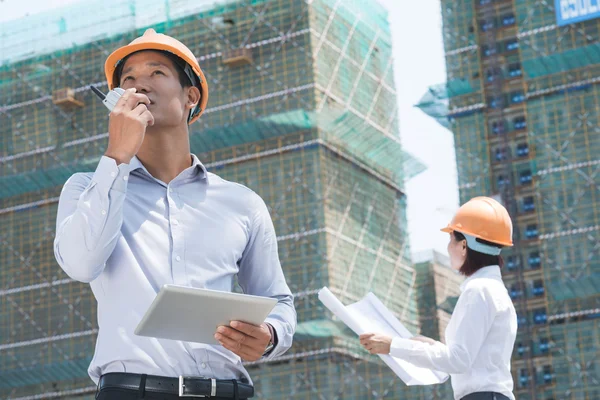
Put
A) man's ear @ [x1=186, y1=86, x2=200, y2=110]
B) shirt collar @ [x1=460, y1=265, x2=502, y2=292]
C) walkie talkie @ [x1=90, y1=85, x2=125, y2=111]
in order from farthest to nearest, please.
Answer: shirt collar @ [x1=460, y1=265, x2=502, y2=292] → man's ear @ [x1=186, y1=86, x2=200, y2=110] → walkie talkie @ [x1=90, y1=85, x2=125, y2=111]

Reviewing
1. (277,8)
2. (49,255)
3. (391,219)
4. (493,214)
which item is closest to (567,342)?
(391,219)

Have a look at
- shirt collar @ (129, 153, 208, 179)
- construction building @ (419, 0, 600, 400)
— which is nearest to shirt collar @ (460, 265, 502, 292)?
shirt collar @ (129, 153, 208, 179)

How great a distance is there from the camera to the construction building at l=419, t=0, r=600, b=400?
145 feet

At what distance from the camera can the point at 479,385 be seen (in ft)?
15.5

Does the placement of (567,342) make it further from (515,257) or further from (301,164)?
(301,164)

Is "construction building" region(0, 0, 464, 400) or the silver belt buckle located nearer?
the silver belt buckle

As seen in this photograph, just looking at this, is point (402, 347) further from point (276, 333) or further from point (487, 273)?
point (276, 333)

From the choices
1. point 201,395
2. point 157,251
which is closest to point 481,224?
point 157,251

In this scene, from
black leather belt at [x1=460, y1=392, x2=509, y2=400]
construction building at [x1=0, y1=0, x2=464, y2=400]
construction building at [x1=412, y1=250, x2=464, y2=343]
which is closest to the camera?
black leather belt at [x1=460, y1=392, x2=509, y2=400]

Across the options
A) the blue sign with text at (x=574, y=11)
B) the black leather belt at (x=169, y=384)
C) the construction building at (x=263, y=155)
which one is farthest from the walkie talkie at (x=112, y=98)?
the blue sign with text at (x=574, y=11)

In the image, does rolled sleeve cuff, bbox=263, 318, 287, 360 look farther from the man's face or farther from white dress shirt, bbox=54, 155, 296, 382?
the man's face

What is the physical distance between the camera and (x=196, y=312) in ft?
8.92

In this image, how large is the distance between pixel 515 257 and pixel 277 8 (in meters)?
13.8

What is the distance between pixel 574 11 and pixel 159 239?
150ft
